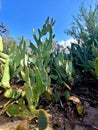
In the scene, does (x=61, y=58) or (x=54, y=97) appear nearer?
(x=54, y=97)

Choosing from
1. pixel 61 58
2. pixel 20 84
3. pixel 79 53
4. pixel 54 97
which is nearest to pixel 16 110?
pixel 54 97

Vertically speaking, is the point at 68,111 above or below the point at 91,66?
below

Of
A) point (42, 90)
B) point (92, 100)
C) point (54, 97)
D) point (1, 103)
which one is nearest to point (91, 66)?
point (92, 100)

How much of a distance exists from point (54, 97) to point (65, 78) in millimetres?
406

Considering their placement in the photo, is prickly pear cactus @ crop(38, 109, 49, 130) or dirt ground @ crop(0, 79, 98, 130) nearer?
prickly pear cactus @ crop(38, 109, 49, 130)

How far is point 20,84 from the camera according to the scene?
301cm

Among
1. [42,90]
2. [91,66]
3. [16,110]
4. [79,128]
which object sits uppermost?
[91,66]

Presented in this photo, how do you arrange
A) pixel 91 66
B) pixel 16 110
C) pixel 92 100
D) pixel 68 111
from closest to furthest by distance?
pixel 16 110 < pixel 68 111 < pixel 92 100 < pixel 91 66

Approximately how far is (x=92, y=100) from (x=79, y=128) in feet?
1.72

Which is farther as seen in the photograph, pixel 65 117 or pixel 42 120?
pixel 65 117

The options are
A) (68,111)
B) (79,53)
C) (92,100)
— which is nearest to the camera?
(68,111)

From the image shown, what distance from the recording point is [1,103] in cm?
261

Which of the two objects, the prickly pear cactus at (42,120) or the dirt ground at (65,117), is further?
the dirt ground at (65,117)

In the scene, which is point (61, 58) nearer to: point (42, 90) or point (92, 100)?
point (92, 100)
